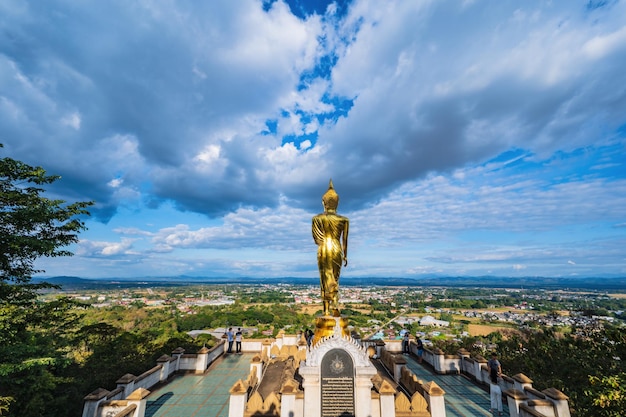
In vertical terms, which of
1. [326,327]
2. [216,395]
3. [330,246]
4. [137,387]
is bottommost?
[216,395]

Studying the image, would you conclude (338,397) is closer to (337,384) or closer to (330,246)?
(337,384)

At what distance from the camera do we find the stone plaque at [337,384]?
8211mm

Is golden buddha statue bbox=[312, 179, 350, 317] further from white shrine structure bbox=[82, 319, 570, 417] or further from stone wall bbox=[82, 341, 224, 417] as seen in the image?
stone wall bbox=[82, 341, 224, 417]

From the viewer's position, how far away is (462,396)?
1048 cm

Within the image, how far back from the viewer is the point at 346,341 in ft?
27.8

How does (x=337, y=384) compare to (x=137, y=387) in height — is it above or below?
above

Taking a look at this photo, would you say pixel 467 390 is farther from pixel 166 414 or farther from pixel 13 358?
pixel 13 358

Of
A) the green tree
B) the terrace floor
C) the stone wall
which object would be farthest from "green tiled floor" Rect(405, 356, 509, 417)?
the green tree

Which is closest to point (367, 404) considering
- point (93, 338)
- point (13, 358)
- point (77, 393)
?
point (13, 358)

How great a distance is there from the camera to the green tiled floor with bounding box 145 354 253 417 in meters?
9.19

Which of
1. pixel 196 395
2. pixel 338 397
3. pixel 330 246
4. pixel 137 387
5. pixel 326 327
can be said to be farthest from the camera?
pixel 330 246

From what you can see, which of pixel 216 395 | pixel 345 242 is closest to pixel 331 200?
pixel 345 242

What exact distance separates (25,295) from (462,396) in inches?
576

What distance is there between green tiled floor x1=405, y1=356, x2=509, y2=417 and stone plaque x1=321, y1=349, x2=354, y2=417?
3.27 metres
